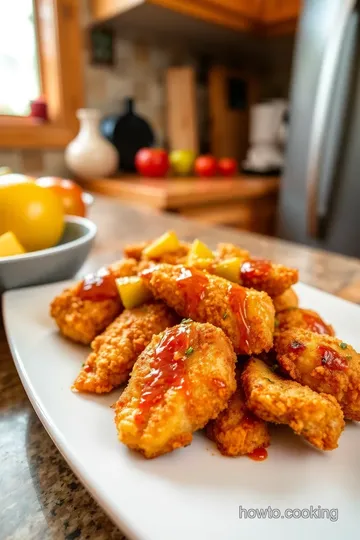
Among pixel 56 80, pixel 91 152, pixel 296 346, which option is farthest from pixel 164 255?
pixel 56 80

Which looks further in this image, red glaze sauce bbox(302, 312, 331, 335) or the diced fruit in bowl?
the diced fruit in bowl

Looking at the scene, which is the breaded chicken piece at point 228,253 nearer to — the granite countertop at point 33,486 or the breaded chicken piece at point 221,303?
the breaded chicken piece at point 221,303

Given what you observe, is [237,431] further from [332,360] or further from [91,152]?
[91,152]

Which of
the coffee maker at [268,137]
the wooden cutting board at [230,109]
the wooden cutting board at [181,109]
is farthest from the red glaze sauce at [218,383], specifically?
the wooden cutting board at [230,109]

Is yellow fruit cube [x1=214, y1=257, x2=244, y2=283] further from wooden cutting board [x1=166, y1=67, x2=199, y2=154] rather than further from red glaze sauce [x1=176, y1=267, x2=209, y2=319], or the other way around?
wooden cutting board [x1=166, y1=67, x2=199, y2=154]

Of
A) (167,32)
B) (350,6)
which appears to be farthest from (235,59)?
(350,6)

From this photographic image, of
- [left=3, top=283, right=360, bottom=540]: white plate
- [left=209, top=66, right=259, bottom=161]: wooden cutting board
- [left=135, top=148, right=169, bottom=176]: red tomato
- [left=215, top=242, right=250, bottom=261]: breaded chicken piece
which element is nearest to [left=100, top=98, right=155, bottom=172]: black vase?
[left=135, top=148, right=169, bottom=176]: red tomato

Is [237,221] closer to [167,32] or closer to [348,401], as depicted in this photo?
[167,32]
